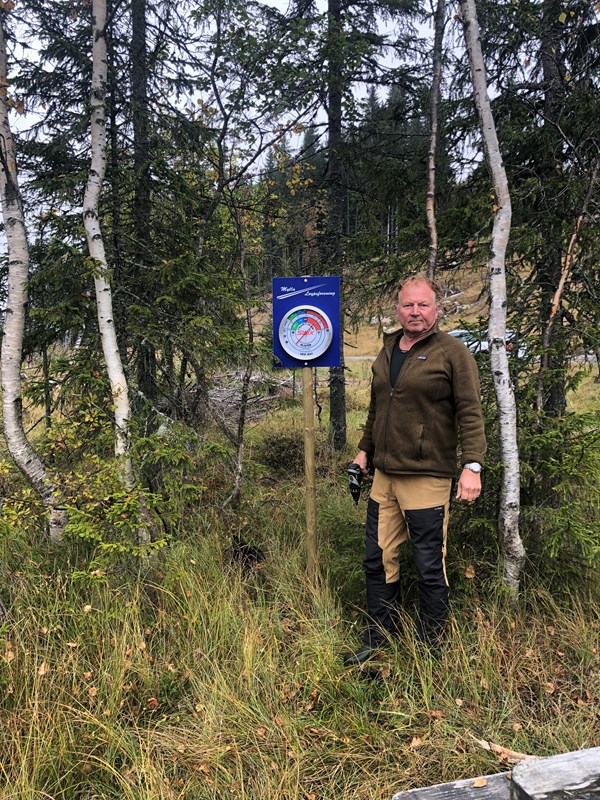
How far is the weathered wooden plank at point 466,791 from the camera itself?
1.84m

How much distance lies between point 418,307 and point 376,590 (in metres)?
1.84

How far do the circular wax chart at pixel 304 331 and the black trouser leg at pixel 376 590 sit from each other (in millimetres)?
1288

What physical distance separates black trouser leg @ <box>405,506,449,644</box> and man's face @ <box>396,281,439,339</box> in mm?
1100

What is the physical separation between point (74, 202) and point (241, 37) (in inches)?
88.4

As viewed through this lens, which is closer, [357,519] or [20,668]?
[20,668]

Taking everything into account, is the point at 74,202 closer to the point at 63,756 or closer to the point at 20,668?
the point at 20,668

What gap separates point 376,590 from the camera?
3254 millimetres

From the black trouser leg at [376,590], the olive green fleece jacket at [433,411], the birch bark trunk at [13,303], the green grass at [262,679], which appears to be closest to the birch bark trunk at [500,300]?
the green grass at [262,679]

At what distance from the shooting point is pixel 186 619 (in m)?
3.28

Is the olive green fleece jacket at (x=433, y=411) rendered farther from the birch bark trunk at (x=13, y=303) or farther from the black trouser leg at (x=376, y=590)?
the birch bark trunk at (x=13, y=303)

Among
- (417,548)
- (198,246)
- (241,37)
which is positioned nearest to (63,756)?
(417,548)

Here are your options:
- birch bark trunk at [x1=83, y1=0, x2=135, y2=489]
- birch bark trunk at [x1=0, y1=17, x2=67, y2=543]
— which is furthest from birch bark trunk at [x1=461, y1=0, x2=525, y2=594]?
birch bark trunk at [x1=0, y1=17, x2=67, y2=543]

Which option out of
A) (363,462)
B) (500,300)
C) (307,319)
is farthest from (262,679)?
(500,300)

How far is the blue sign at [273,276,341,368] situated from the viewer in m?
3.85
